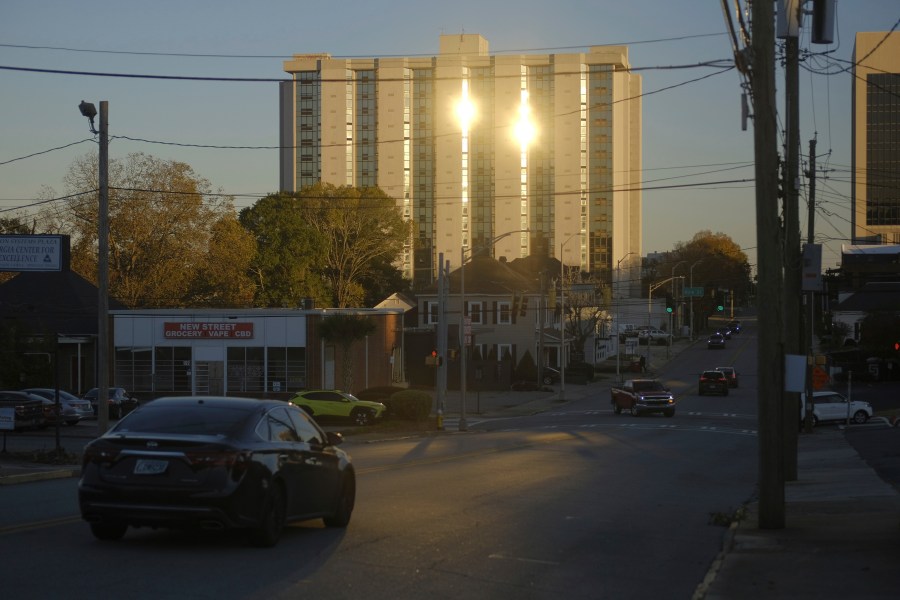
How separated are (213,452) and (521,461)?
14677mm

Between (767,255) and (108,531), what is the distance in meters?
7.67

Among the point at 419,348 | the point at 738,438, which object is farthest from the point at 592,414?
the point at 419,348

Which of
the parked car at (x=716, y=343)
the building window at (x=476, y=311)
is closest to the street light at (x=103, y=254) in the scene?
the building window at (x=476, y=311)

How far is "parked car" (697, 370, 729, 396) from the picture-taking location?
67062mm

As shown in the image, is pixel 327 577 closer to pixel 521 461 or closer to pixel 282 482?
pixel 282 482

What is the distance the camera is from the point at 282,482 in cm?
1103

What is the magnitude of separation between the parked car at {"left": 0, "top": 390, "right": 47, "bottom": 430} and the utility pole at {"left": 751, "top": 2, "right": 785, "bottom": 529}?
31283 millimetres

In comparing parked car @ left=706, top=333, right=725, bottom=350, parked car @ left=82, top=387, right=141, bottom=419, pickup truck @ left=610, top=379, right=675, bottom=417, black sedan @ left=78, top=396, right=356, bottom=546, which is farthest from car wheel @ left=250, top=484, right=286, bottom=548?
parked car @ left=706, top=333, right=725, bottom=350

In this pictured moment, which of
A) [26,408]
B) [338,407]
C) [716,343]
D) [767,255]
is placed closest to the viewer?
[767,255]

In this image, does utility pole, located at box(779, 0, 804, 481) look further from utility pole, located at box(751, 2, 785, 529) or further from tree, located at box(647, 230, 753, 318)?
tree, located at box(647, 230, 753, 318)

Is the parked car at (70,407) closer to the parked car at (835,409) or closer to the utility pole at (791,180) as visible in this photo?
the utility pole at (791,180)

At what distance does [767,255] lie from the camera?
40.8 feet

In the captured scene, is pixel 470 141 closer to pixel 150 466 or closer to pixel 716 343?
pixel 716 343

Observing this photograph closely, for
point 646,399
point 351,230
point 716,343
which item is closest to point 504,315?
point 351,230
